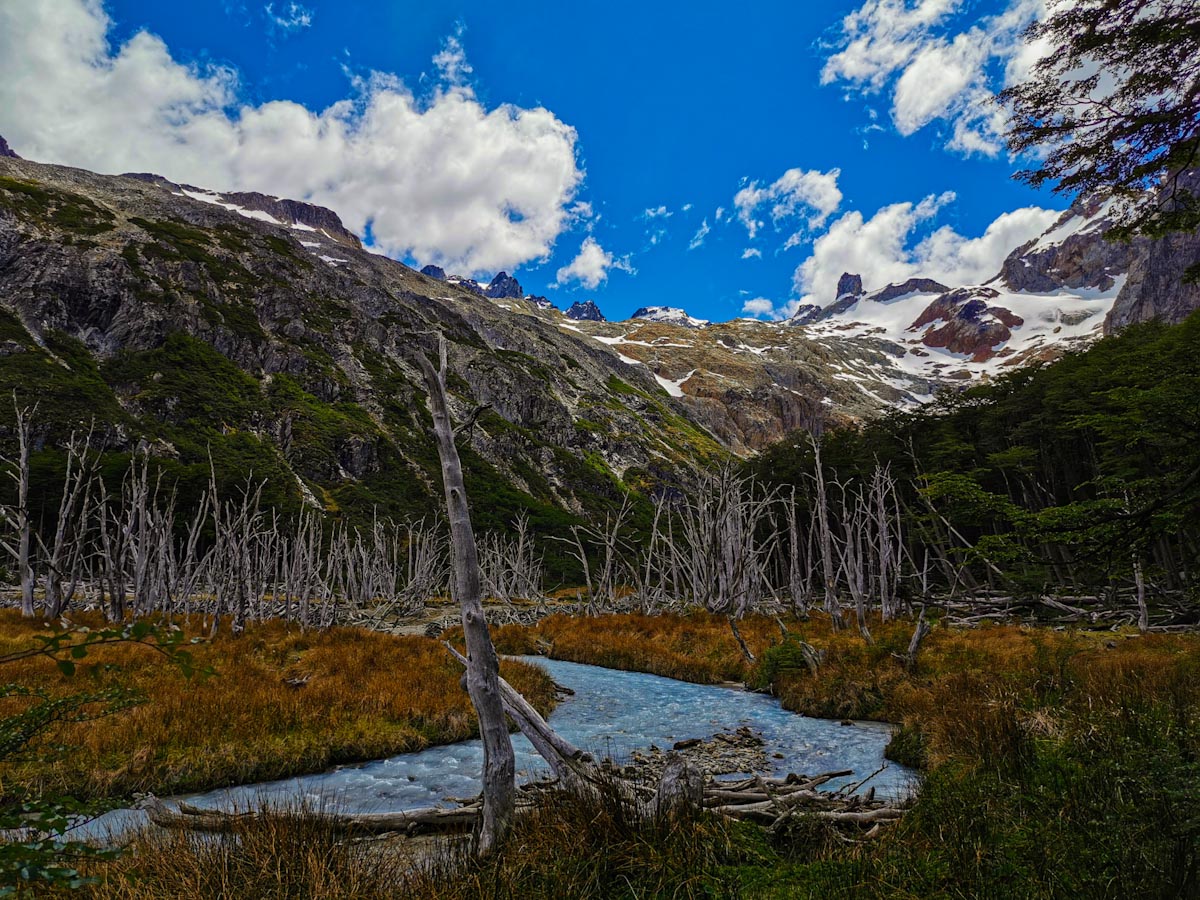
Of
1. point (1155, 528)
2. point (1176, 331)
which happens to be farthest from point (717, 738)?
point (1176, 331)

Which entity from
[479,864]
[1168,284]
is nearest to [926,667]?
[479,864]

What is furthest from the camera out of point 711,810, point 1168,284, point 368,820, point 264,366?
point 1168,284

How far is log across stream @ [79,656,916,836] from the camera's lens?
24.9ft

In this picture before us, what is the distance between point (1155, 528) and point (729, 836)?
514cm

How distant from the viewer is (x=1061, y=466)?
3631cm

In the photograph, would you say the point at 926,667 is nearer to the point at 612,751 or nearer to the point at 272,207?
the point at 612,751

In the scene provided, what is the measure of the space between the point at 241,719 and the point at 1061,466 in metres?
44.2

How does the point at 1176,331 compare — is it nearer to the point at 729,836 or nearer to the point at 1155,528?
the point at 1155,528

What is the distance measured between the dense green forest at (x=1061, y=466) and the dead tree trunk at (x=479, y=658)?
5236 millimetres

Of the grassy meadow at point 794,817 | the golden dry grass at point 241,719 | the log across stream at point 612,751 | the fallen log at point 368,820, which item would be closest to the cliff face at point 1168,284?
the grassy meadow at point 794,817

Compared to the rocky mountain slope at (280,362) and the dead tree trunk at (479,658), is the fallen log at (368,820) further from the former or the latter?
the rocky mountain slope at (280,362)

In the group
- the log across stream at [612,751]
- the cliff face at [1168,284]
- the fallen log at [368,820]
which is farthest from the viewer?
the cliff face at [1168,284]

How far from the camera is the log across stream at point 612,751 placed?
759 cm

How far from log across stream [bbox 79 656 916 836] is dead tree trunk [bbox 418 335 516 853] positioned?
130 centimetres
